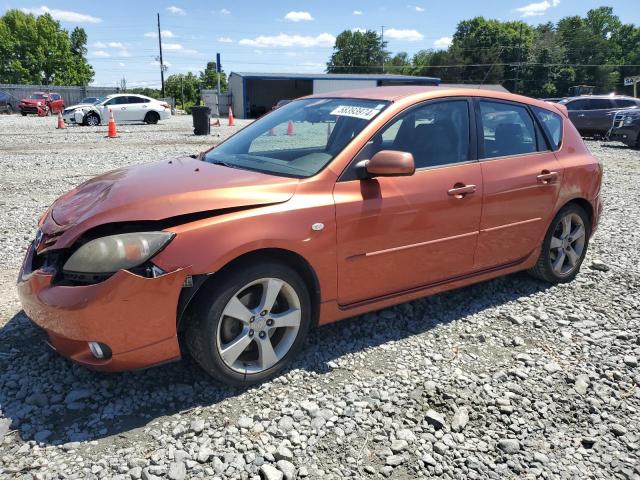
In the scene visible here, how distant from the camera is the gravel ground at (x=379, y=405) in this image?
2.48 metres

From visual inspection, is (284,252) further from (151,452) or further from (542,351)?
(542,351)

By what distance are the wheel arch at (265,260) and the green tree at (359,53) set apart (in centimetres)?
11314

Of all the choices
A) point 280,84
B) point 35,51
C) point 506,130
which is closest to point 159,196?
point 506,130

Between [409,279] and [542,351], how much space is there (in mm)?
1034

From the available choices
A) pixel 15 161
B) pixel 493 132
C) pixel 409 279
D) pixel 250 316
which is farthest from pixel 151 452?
pixel 15 161

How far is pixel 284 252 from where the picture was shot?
3.03m

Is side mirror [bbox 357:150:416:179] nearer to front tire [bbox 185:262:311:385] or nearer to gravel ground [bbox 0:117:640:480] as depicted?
front tire [bbox 185:262:311:385]

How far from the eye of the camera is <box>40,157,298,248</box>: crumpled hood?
2768 millimetres

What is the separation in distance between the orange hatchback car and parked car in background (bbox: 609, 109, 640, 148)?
48.4 ft

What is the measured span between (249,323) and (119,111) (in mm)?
25430

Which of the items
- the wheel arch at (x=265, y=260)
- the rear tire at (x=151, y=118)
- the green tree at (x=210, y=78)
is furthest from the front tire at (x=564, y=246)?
the green tree at (x=210, y=78)

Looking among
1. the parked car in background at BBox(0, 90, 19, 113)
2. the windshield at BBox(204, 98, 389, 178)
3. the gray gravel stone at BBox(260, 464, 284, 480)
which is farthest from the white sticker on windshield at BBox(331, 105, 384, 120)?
the parked car in background at BBox(0, 90, 19, 113)

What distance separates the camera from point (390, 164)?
10.4ft

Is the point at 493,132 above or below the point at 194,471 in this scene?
above
